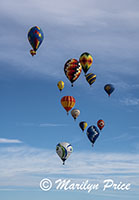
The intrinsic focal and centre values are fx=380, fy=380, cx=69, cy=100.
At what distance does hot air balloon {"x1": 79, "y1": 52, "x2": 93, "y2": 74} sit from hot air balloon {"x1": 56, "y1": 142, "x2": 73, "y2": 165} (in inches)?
663

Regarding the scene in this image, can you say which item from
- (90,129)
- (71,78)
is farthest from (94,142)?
(71,78)

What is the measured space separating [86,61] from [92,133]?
19.9 meters

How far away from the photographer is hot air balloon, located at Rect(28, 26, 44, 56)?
77875mm

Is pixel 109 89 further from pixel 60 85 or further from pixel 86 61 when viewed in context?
pixel 86 61

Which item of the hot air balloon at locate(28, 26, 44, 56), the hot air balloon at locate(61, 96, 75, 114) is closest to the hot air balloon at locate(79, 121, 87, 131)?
the hot air balloon at locate(61, 96, 75, 114)

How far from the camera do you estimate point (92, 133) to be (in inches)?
3755

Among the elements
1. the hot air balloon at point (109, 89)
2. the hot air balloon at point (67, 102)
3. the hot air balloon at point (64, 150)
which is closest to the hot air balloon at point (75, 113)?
the hot air balloon at point (67, 102)

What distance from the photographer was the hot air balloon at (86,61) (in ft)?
279

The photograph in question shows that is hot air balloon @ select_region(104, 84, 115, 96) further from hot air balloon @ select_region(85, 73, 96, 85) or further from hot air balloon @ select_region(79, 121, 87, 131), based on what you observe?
hot air balloon @ select_region(79, 121, 87, 131)

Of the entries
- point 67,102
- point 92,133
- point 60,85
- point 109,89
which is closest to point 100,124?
point 92,133

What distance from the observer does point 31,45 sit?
7856 centimetres

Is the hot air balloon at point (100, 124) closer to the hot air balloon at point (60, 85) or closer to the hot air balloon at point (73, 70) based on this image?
the hot air balloon at point (60, 85)

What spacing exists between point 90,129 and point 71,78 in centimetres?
1933

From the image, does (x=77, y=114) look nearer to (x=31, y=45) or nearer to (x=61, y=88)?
(x=61, y=88)
